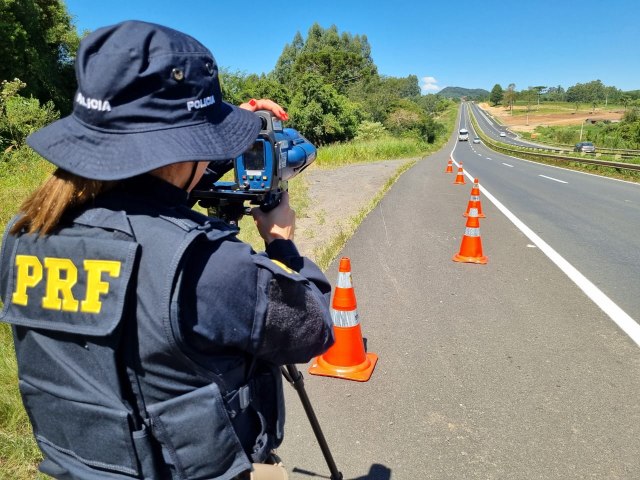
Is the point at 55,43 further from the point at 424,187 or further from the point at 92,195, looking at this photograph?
the point at 92,195

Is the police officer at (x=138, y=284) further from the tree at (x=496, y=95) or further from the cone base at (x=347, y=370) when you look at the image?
the tree at (x=496, y=95)

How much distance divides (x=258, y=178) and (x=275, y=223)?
1.05 ft

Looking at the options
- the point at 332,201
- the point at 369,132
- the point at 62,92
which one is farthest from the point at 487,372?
the point at 369,132

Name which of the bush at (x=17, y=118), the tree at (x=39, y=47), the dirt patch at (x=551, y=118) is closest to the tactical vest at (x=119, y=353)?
the bush at (x=17, y=118)

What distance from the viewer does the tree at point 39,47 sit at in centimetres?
2136

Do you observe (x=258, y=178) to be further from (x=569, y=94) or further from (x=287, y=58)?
(x=569, y=94)

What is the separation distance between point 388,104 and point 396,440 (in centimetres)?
6030

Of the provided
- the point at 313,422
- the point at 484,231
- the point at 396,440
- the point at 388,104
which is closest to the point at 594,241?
the point at 484,231

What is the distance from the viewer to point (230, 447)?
1.08 metres

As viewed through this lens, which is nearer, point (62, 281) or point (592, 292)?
point (62, 281)

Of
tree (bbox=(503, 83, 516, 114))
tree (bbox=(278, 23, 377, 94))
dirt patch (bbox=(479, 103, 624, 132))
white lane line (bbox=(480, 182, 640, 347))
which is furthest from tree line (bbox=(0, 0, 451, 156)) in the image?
tree (bbox=(503, 83, 516, 114))

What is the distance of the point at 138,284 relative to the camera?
95 cm

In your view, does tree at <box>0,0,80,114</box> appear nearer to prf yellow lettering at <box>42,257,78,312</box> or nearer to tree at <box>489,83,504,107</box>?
prf yellow lettering at <box>42,257,78,312</box>

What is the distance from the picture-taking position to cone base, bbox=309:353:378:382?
328 centimetres
